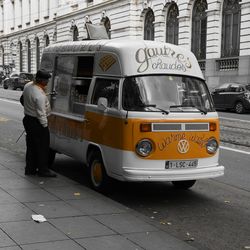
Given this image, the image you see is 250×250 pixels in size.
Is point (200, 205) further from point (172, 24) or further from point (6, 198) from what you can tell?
point (172, 24)

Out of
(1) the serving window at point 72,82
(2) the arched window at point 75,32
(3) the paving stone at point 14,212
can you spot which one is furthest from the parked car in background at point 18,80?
(3) the paving stone at point 14,212

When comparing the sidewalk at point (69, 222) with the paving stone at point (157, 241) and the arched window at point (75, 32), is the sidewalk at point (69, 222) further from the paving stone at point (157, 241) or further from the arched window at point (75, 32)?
the arched window at point (75, 32)

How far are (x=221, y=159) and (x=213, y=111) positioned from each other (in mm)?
3714

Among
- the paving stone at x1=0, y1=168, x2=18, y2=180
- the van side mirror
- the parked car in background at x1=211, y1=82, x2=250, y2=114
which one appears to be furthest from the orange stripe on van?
the parked car in background at x1=211, y1=82, x2=250, y2=114

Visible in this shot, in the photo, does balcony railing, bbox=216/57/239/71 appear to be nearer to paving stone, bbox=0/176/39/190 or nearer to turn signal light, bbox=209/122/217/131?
turn signal light, bbox=209/122/217/131

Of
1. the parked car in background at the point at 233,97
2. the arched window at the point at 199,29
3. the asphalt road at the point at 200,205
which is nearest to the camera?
the asphalt road at the point at 200,205

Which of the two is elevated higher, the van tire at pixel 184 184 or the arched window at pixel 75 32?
the arched window at pixel 75 32

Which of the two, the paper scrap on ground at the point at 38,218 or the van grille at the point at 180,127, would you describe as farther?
the van grille at the point at 180,127

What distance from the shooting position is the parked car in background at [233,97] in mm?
26250

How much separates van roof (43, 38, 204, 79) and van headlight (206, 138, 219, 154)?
1077 millimetres

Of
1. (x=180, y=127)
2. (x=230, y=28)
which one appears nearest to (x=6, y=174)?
(x=180, y=127)

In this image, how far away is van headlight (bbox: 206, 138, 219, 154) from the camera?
771cm

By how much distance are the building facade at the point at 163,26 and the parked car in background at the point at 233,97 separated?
6077 millimetres

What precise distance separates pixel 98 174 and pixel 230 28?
29623 mm
